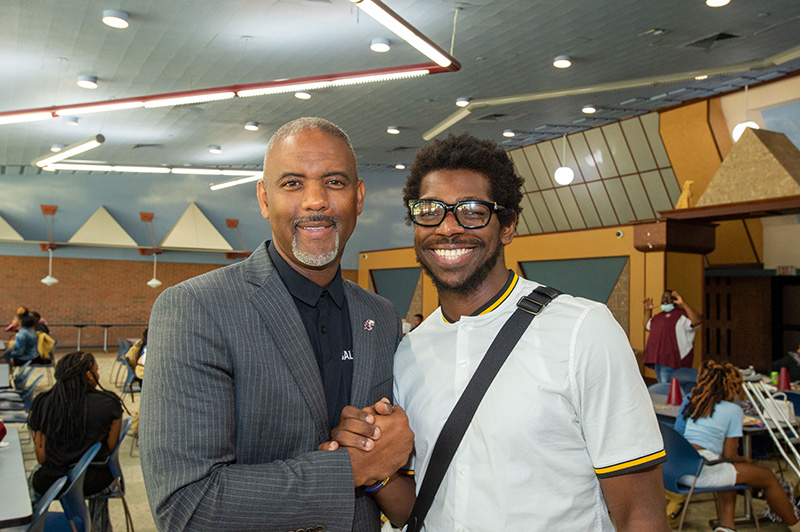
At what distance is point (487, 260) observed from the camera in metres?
1.66

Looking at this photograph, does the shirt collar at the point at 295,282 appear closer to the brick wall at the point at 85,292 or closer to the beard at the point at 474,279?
the beard at the point at 474,279

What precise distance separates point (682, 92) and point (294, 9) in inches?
331

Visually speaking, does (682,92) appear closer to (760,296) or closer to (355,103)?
(760,296)

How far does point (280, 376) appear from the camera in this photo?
1361 mm

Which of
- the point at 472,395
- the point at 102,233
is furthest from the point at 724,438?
the point at 102,233

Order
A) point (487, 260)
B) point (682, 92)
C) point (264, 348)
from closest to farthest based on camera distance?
point (264, 348), point (487, 260), point (682, 92)

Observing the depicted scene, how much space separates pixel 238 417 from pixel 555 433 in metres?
0.73

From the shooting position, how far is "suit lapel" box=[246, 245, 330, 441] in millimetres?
1390

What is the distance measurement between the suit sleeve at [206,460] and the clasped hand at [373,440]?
38 millimetres

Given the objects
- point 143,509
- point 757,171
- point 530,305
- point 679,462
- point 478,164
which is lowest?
point 143,509

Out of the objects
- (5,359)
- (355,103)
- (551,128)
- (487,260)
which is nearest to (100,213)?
(5,359)

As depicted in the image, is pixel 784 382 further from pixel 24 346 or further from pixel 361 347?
pixel 24 346

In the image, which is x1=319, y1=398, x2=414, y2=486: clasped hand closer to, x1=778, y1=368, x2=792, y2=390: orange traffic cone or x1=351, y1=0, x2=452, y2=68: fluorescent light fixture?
x1=351, y1=0, x2=452, y2=68: fluorescent light fixture

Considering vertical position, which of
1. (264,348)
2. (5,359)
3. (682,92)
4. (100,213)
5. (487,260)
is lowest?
(5,359)
